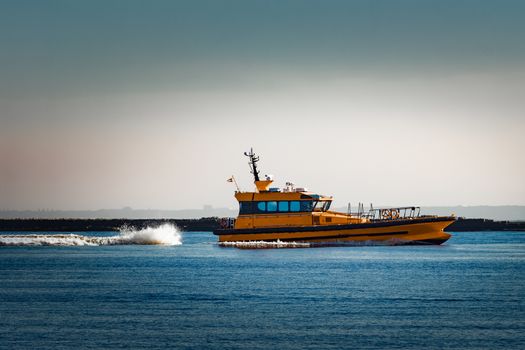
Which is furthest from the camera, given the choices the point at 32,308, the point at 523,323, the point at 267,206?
the point at 267,206

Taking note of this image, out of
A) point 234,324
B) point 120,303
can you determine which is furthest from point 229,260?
point 234,324

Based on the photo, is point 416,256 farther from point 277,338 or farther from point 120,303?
point 277,338

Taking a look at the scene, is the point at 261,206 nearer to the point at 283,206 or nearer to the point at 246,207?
the point at 246,207

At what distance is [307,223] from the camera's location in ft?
233

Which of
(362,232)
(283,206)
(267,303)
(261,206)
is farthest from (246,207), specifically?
(267,303)

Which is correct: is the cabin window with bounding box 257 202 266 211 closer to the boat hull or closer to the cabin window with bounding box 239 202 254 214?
the cabin window with bounding box 239 202 254 214

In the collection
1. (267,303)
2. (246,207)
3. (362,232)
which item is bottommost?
(267,303)

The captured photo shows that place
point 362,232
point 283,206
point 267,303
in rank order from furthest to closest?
point 362,232 → point 283,206 → point 267,303

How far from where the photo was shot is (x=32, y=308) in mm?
38156

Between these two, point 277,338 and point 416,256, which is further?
point 416,256

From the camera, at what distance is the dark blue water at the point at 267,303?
30.3 metres

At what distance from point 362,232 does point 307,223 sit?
14.1 ft

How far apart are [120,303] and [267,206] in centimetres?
3152

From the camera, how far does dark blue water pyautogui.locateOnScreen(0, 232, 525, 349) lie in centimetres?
3034
